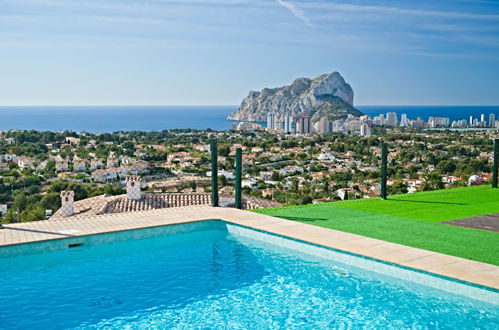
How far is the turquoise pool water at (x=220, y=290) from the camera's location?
3963 mm

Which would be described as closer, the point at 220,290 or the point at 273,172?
the point at 220,290

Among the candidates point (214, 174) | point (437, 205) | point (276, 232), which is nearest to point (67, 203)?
point (214, 174)

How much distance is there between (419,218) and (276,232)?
7.69ft

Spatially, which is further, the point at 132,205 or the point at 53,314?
the point at 132,205

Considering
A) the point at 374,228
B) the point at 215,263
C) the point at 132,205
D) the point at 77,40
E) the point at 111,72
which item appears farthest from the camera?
the point at 111,72

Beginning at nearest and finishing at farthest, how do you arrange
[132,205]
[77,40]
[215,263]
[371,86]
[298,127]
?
[215,263], [132,205], [77,40], [371,86], [298,127]

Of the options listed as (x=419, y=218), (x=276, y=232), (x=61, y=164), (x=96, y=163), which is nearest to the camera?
(x=276, y=232)

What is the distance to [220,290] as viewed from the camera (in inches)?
185

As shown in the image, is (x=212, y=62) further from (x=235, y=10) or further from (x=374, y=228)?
(x=374, y=228)

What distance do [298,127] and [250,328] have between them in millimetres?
85028

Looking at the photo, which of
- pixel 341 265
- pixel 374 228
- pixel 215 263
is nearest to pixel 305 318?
pixel 341 265

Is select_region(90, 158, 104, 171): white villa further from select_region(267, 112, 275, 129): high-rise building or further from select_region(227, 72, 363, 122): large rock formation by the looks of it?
select_region(267, 112, 275, 129): high-rise building

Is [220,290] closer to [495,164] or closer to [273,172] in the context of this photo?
[495,164]

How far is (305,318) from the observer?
157 inches
